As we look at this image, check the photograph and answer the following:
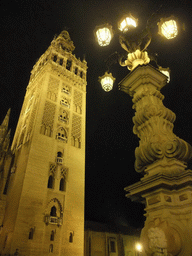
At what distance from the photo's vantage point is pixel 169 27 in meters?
5.48

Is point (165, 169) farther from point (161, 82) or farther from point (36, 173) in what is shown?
point (36, 173)

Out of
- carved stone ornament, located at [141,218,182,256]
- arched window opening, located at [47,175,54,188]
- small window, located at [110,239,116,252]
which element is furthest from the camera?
small window, located at [110,239,116,252]

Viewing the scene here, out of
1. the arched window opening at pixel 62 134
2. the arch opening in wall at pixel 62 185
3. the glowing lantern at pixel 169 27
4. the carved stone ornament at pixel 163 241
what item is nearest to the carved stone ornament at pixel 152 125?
the carved stone ornament at pixel 163 241

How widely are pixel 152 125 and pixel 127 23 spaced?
3781mm

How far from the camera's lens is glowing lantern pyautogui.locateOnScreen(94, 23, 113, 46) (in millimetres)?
6242

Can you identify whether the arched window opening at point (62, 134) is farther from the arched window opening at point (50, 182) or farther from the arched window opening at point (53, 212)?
the arched window opening at point (53, 212)

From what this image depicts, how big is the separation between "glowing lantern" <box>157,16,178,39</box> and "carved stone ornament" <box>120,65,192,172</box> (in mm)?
1451

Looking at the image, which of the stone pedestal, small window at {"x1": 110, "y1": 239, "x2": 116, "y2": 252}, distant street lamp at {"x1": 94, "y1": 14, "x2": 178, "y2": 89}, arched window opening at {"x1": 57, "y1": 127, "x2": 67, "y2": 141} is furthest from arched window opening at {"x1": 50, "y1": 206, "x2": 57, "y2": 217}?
distant street lamp at {"x1": 94, "y1": 14, "x2": 178, "y2": 89}

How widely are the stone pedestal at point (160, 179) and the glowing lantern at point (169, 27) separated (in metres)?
1.58

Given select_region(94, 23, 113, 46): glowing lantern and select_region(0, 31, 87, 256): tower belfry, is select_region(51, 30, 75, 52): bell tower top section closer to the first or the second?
select_region(0, 31, 87, 256): tower belfry

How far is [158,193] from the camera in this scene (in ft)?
10.7

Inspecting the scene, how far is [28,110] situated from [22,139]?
409 cm

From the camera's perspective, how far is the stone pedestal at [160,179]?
9.09ft

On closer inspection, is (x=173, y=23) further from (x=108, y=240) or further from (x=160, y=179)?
(x=108, y=240)
